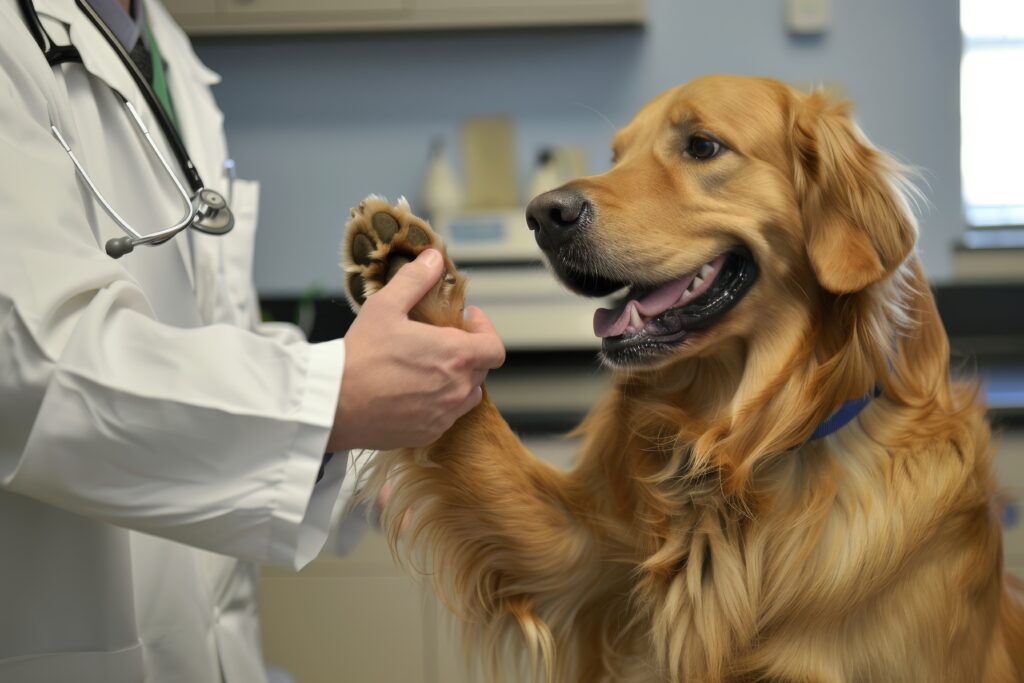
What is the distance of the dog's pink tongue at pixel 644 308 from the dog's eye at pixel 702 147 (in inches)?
6.1

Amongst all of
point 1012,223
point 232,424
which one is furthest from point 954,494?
point 1012,223

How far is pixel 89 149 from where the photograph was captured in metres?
0.93

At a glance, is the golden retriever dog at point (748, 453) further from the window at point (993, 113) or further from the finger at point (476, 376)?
the window at point (993, 113)

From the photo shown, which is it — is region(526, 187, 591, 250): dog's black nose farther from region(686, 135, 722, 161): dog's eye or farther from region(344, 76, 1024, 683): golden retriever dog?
region(686, 135, 722, 161): dog's eye

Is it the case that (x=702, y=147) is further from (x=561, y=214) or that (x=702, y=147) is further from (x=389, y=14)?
(x=389, y=14)

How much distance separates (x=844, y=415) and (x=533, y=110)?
1753 mm

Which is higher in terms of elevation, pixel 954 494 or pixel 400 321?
pixel 400 321

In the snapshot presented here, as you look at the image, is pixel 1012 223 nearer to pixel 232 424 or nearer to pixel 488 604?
pixel 488 604

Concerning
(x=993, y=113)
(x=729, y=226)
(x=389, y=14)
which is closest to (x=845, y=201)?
(x=729, y=226)

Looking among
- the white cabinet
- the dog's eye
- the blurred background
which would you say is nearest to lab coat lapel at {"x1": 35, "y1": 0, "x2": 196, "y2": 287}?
the dog's eye

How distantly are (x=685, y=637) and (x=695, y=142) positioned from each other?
56 cm

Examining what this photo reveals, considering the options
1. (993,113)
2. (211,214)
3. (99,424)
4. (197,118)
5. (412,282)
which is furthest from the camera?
(993,113)

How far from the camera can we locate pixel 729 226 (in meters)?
0.99

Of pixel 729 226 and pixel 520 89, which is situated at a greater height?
pixel 729 226
